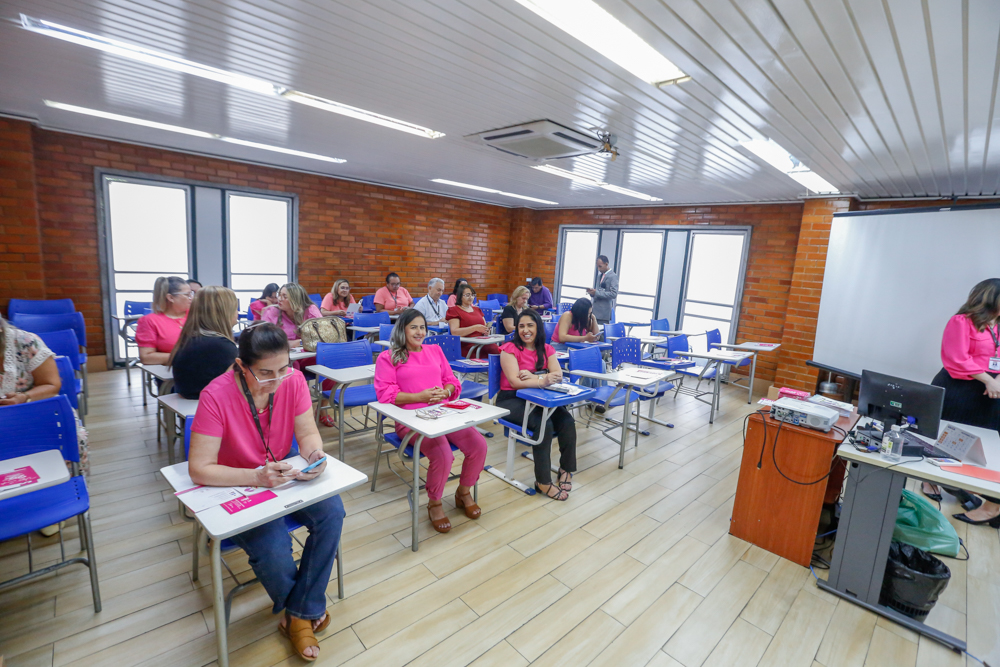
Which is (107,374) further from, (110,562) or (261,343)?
(261,343)

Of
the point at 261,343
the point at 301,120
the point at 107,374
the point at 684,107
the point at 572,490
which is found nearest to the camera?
the point at 261,343

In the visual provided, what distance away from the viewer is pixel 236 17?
7.79ft

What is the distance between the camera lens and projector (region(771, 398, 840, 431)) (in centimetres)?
271

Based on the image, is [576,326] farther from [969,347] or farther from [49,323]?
[49,323]

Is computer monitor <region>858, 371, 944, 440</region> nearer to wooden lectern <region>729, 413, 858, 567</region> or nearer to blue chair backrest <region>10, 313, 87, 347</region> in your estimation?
wooden lectern <region>729, 413, 858, 567</region>

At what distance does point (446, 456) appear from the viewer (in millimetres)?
2975

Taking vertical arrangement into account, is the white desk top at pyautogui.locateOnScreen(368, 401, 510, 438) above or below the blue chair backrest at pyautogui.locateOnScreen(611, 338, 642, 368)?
below

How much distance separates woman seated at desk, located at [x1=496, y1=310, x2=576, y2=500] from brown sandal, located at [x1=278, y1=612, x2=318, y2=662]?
1913 millimetres

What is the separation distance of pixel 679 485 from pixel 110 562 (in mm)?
3964

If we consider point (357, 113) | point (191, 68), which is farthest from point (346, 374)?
point (191, 68)

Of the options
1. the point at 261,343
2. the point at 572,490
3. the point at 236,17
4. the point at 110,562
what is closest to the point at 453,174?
the point at 236,17

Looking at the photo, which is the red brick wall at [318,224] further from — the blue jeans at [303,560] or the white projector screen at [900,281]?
the white projector screen at [900,281]

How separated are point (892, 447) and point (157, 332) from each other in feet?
16.9

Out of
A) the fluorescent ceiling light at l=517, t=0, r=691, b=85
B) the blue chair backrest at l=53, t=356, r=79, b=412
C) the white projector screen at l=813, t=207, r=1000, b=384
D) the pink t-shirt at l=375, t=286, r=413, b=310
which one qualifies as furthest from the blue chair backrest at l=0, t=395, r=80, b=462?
the white projector screen at l=813, t=207, r=1000, b=384
